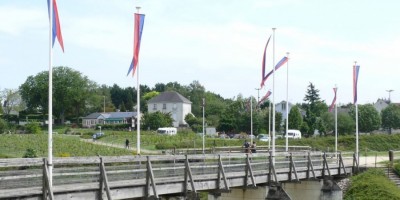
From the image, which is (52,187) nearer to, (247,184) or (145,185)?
(145,185)

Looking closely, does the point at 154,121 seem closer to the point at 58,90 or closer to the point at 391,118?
the point at 58,90

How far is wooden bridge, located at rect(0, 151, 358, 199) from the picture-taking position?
1683 centimetres

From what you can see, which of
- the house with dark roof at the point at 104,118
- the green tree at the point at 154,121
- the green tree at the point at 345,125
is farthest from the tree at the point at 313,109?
the house with dark roof at the point at 104,118

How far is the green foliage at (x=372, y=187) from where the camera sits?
4021 centimetres

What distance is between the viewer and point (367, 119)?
114938 millimetres

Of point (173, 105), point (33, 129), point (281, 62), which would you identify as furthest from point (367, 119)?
point (281, 62)

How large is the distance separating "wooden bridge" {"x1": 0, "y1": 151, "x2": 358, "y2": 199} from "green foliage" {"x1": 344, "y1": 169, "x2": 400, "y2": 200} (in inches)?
384

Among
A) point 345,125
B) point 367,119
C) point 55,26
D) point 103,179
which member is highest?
point 55,26

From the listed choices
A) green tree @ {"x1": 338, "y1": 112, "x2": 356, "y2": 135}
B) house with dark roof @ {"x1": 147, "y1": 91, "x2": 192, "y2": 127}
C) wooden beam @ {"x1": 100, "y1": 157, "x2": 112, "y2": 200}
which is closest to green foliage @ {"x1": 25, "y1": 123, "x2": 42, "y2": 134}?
green tree @ {"x1": 338, "y1": 112, "x2": 356, "y2": 135}

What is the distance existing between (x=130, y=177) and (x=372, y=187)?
2516cm

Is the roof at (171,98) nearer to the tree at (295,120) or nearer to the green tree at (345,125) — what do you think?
the tree at (295,120)

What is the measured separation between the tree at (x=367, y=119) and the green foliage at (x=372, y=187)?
69.7 meters

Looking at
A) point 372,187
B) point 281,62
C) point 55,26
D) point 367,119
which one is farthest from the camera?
point 367,119

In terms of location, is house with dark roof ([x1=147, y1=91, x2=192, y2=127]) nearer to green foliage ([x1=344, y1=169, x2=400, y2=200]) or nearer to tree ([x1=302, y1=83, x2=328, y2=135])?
tree ([x1=302, y1=83, x2=328, y2=135])
